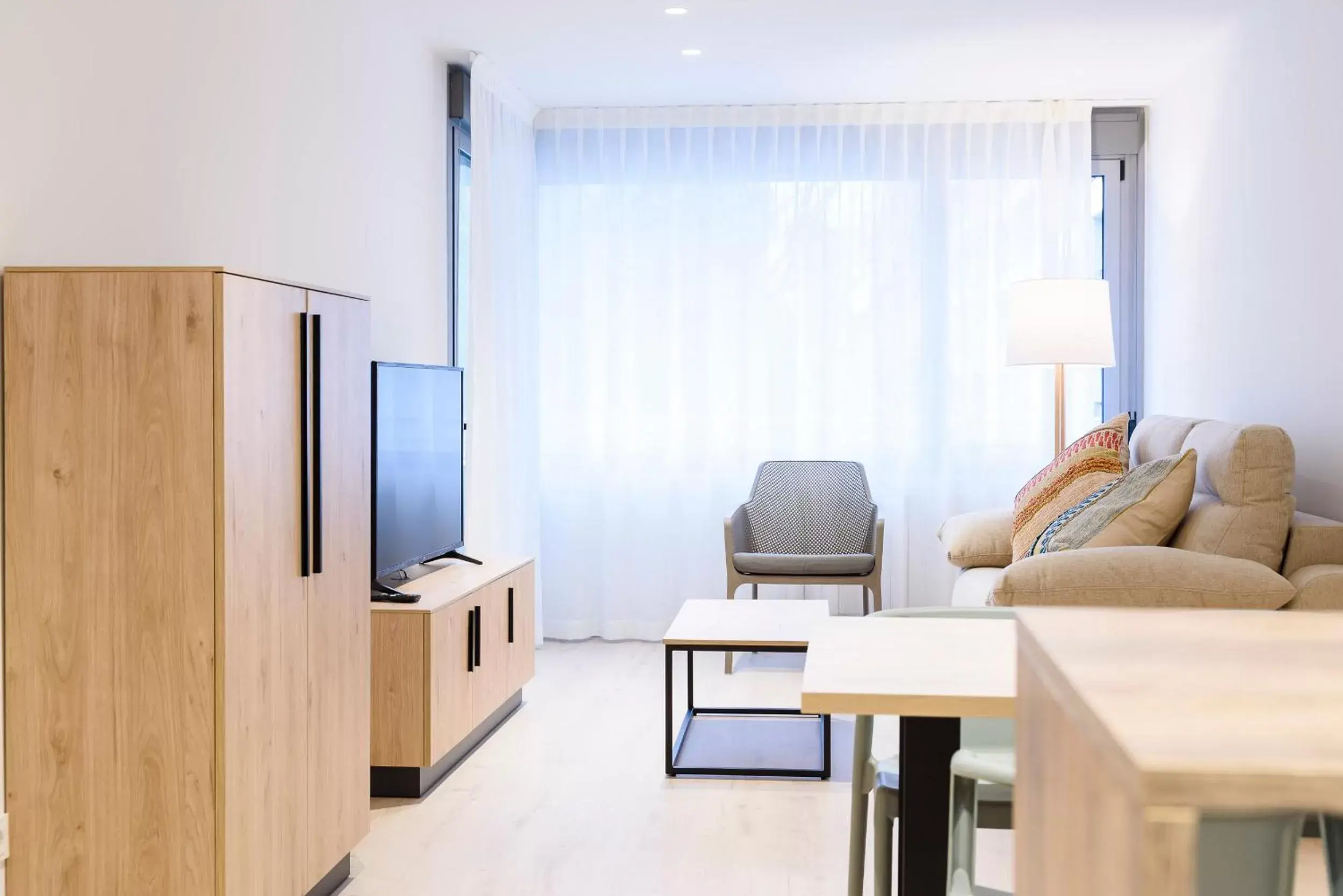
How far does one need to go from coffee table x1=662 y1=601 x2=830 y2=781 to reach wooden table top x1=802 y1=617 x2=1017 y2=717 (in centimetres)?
158

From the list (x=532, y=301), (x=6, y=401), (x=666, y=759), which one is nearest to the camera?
(x=6, y=401)

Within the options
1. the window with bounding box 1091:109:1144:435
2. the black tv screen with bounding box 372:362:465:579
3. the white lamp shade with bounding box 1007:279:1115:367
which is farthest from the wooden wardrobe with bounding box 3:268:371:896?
the window with bounding box 1091:109:1144:435

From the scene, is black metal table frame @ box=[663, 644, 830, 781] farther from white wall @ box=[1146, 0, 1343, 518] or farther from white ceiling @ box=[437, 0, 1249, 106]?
white ceiling @ box=[437, 0, 1249, 106]

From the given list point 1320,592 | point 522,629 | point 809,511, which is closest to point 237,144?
point 522,629

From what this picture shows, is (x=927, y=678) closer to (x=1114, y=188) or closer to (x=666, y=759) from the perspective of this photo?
(x=666, y=759)

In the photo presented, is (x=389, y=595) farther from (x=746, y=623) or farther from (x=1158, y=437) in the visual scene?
(x=1158, y=437)

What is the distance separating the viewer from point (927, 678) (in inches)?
64.2

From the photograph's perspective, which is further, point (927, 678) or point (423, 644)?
point (423, 644)

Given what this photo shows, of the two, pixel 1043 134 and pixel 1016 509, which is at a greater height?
pixel 1043 134

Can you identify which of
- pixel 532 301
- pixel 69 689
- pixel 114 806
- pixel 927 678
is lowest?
pixel 114 806

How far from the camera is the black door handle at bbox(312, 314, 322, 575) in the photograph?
274 cm

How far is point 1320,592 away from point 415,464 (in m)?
2.71

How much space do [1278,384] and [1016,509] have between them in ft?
3.19

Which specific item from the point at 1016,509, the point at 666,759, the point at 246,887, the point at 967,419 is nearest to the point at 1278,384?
the point at 1016,509
